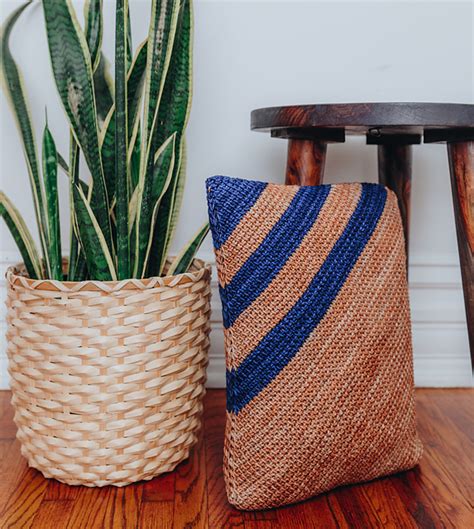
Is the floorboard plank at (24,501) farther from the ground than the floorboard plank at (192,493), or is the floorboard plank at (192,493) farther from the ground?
the floorboard plank at (24,501)

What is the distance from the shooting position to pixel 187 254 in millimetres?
1025

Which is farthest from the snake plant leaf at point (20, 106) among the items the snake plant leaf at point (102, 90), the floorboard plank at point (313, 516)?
the floorboard plank at point (313, 516)

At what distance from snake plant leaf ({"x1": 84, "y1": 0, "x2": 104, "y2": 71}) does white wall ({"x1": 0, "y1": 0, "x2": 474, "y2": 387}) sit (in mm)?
274

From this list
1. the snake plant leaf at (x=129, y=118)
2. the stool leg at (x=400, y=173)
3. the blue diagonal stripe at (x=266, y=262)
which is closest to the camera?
the blue diagonal stripe at (x=266, y=262)

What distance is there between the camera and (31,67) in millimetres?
1292

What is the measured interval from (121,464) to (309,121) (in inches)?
20.2

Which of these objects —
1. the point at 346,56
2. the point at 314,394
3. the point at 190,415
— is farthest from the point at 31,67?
the point at 314,394

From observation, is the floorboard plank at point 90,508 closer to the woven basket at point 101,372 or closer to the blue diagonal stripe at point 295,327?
the woven basket at point 101,372

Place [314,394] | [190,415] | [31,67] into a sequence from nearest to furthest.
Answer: [314,394] < [190,415] < [31,67]

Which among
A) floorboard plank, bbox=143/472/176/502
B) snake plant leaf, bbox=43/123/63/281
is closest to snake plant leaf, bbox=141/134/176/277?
snake plant leaf, bbox=43/123/63/281

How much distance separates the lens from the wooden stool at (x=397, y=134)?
0.88 meters

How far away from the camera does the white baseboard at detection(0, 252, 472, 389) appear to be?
1388mm

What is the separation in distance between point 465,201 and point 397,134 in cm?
18

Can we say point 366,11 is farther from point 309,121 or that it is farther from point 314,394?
point 314,394
